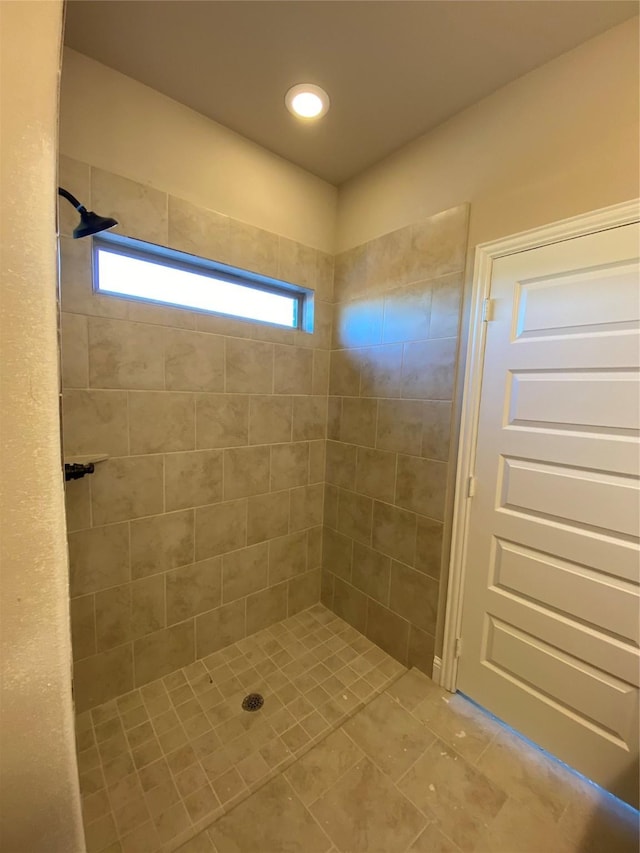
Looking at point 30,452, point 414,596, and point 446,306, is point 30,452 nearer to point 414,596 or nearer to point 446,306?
point 446,306

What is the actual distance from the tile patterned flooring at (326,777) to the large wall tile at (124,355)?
1504mm

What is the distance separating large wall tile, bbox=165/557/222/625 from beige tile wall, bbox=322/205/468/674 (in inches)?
30.2

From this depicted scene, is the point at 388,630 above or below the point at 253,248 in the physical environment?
below

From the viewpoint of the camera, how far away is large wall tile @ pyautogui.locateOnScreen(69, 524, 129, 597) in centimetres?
150

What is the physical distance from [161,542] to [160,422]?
1.96 feet

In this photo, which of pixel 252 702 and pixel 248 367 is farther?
pixel 248 367

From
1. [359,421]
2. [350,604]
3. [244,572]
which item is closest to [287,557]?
[244,572]

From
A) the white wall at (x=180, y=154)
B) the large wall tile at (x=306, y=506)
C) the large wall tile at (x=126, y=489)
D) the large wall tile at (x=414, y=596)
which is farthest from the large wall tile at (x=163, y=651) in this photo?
the white wall at (x=180, y=154)

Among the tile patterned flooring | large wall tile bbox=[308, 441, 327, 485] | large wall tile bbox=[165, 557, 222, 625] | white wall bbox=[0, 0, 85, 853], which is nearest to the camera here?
white wall bbox=[0, 0, 85, 853]

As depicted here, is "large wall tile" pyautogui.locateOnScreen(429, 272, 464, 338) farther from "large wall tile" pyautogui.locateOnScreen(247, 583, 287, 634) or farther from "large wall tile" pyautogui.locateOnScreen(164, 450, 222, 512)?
"large wall tile" pyautogui.locateOnScreen(247, 583, 287, 634)

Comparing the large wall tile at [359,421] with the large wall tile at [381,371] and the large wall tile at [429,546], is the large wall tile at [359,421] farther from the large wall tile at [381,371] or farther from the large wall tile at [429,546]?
the large wall tile at [429,546]

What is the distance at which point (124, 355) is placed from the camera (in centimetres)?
153

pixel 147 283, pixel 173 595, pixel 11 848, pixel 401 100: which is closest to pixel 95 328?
pixel 147 283

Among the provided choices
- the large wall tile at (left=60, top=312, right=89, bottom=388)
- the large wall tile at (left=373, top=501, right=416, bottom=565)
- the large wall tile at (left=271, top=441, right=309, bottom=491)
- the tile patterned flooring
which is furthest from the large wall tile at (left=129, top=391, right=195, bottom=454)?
the tile patterned flooring
